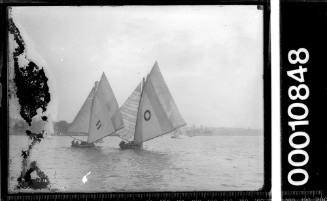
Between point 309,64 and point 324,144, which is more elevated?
point 309,64

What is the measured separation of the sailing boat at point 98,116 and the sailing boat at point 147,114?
35 millimetres

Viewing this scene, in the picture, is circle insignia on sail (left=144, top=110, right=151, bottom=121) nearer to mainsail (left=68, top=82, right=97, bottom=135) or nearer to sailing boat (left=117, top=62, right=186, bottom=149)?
sailing boat (left=117, top=62, right=186, bottom=149)

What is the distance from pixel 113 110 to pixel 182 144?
0.27 meters

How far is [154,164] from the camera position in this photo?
6.06ft

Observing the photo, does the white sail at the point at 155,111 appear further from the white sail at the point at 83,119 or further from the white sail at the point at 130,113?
the white sail at the point at 83,119

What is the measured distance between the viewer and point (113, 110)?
1847mm

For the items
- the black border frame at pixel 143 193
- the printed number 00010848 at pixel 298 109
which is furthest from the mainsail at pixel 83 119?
the printed number 00010848 at pixel 298 109

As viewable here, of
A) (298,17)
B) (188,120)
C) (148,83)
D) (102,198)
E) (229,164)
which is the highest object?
(298,17)

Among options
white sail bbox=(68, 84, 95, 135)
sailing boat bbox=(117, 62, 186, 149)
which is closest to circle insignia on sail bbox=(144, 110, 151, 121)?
sailing boat bbox=(117, 62, 186, 149)

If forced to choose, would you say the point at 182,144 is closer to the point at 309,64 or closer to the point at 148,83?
the point at 148,83

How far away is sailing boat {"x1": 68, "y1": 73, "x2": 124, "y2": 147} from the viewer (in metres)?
1.83

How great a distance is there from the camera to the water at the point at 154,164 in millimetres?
1842

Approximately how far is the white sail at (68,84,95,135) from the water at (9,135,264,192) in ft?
0.17

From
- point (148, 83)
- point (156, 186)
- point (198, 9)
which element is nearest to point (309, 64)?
point (198, 9)
